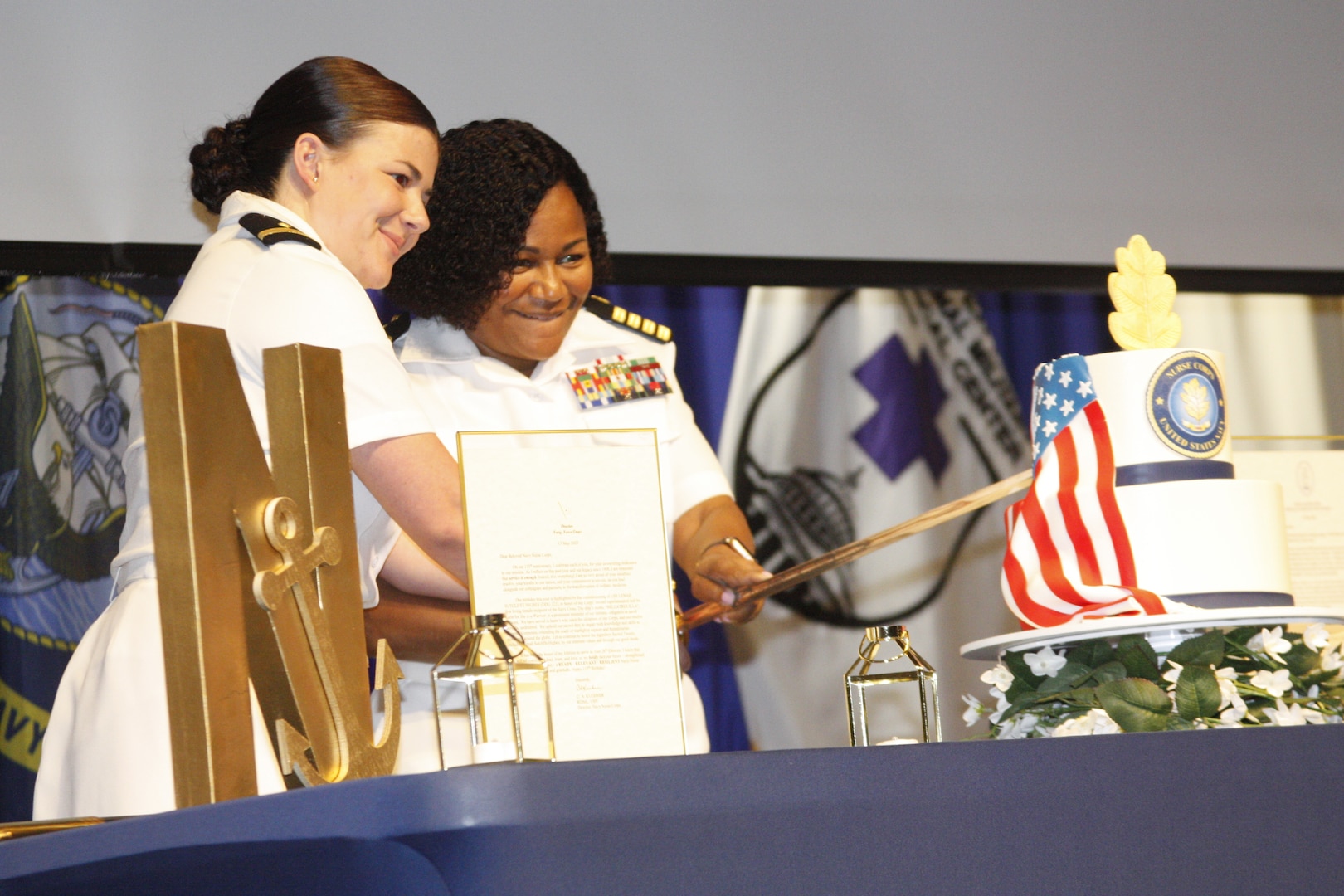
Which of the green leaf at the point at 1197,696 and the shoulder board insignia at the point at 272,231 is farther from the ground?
the shoulder board insignia at the point at 272,231

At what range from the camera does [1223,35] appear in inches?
123

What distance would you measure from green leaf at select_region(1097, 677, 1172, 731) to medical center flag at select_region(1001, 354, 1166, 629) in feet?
0.61

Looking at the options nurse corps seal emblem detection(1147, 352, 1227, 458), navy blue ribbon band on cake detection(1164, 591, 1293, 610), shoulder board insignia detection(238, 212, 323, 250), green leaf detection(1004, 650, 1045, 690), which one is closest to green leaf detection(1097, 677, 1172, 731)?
green leaf detection(1004, 650, 1045, 690)

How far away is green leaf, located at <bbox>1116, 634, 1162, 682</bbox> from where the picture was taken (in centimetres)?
115

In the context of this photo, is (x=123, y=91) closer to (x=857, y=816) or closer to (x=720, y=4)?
(x=720, y=4)

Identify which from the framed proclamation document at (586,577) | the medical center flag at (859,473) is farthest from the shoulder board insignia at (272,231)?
the medical center flag at (859,473)

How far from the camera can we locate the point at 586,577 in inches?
37.9

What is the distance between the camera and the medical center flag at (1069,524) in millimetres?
1319

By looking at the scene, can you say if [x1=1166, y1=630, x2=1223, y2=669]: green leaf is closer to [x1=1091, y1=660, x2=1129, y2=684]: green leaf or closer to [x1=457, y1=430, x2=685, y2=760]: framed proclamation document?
[x1=1091, y1=660, x2=1129, y2=684]: green leaf

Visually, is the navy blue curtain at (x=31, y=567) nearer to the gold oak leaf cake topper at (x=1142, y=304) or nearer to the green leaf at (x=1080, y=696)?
the gold oak leaf cake topper at (x=1142, y=304)

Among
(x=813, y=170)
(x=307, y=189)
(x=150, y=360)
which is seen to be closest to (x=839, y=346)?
(x=813, y=170)

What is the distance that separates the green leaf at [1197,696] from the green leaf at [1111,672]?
0.05 metres

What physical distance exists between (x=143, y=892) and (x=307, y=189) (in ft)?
3.31

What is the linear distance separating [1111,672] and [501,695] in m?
0.50
